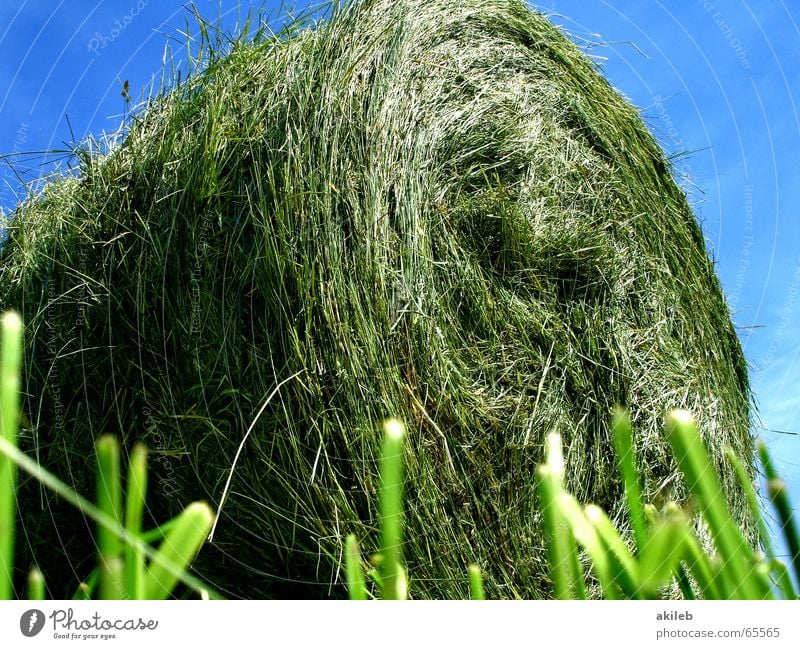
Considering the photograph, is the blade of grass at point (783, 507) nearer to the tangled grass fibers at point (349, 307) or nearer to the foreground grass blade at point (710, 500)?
the foreground grass blade at point (710, 500)

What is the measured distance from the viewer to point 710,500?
412 millimetres

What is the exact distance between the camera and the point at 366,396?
4.25 feet

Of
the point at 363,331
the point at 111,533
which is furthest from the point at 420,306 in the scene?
the point at 111,533

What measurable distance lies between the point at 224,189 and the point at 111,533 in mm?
1097

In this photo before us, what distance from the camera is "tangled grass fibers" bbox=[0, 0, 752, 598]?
1.30 m

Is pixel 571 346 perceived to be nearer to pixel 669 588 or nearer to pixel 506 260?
pixel 506 260
